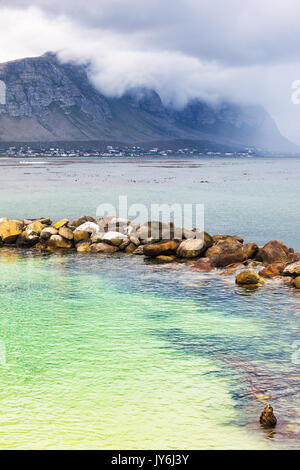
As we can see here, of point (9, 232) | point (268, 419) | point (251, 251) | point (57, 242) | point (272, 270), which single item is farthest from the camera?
point (9, 232)

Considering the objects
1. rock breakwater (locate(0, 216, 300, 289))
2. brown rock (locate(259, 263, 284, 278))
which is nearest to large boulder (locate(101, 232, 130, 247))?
rock breakwater (locate(0, 216, 300, 289))

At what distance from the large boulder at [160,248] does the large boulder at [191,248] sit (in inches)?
20.8

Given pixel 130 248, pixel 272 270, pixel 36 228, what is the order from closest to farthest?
pixel 272 270, pixel 130 248, pixel 36 228

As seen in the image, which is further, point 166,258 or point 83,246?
point 83,246

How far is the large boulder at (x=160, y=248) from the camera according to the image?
29.6 m

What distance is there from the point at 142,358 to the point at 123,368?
0.86 meters

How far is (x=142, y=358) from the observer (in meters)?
15.0

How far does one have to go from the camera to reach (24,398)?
12.6 m

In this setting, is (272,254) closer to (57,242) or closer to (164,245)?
(164,245)

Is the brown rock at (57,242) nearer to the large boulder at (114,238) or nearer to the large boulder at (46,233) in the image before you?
the large boulder at (46,233)

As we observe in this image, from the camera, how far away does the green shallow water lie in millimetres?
11062

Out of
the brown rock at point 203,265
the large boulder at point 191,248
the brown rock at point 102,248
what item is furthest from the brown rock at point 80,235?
the brown rock at point 203,265

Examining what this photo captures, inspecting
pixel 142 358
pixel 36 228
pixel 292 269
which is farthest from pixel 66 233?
pixel 142 358
